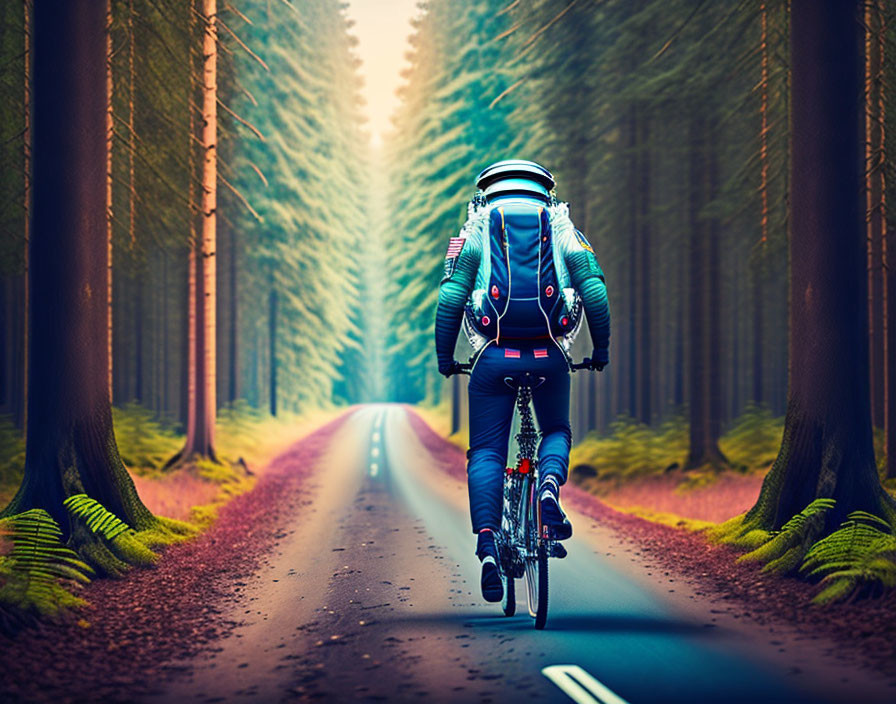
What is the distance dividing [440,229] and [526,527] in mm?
20107

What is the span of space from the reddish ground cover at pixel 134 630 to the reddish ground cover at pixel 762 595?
4.52m

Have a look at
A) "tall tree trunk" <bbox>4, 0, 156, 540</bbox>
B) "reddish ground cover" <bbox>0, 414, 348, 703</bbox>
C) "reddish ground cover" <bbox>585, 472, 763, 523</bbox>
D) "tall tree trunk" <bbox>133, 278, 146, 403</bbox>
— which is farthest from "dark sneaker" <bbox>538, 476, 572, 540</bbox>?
"tall tree trunk" <bbox>133, 278, 146, 403</bbox>

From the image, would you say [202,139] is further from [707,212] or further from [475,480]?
[475,480]

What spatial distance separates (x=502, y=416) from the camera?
6715 millimetres

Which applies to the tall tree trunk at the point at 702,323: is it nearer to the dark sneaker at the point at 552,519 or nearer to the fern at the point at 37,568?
the dark sneaker at the point at 552,519

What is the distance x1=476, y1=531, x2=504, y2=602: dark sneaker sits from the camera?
6.30m

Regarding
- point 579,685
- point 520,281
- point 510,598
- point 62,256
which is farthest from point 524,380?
point 62,256

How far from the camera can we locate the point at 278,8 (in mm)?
24156

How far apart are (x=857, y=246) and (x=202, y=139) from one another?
41.3 feet

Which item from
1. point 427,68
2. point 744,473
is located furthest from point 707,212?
point 427,68

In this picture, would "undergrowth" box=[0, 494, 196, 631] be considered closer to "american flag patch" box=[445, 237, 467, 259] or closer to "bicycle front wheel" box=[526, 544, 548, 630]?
"bicycle front wheel" box=[526, 544, 548, 630]

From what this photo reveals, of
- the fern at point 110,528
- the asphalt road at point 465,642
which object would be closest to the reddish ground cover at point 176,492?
the asphalt road at point 465,642

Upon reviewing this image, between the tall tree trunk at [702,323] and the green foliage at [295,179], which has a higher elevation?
the green foliage at [295,179]

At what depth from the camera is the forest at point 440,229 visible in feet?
29.0
